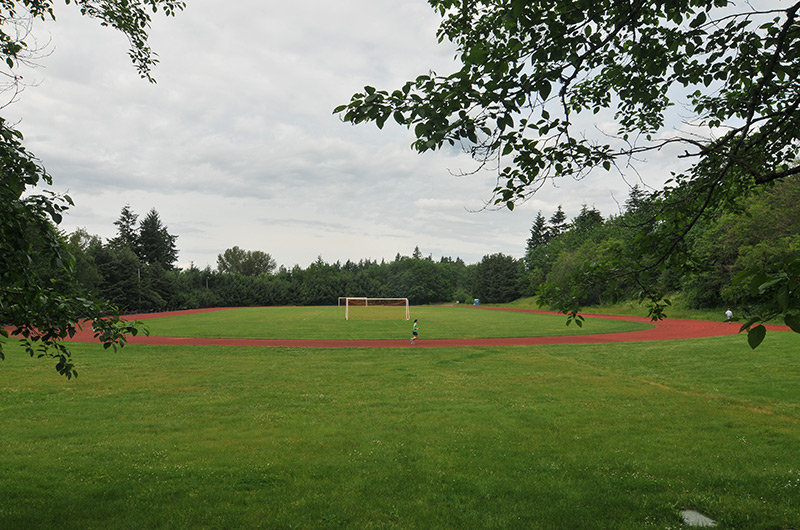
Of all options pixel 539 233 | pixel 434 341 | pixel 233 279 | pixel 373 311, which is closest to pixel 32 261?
pixel 434 341

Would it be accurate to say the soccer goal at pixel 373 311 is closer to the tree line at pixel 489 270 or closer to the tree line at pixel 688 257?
the tree line at pixel 489 270

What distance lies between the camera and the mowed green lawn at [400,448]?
532 centimetres

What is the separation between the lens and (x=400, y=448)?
779 centimetres

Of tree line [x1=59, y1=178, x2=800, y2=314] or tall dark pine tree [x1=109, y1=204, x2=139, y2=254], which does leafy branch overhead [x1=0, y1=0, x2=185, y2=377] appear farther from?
tall dark pine tree [x1=109, y1=204, x2=139, y2=254]

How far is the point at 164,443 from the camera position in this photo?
8.07 metres

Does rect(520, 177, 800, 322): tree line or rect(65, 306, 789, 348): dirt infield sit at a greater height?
rect(520, 177, 800, 322): tree line

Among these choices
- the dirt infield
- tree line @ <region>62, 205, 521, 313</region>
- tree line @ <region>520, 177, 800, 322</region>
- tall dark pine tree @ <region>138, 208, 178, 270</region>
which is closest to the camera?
tree line @ <region>520, 177, 800, 322</region>

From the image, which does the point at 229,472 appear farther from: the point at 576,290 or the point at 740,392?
the point at 740,392

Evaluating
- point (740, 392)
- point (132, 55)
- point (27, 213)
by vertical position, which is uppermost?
point (132, 55)

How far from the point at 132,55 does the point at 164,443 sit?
644 centimetres

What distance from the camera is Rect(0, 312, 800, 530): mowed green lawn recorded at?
17.4 ft

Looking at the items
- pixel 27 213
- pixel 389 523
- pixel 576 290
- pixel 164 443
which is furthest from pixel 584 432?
pixel 27 213

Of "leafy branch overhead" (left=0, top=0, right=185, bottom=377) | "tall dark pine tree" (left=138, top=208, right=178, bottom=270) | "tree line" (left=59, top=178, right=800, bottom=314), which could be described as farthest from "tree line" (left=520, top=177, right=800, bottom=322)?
"tall dark pine tree" (left=138, top=208, right=178, bottom=270)

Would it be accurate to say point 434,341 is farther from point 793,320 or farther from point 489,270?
point 489,270
